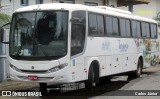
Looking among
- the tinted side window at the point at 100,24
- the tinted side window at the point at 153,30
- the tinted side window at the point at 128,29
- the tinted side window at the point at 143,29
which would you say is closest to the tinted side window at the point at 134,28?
the tinted side window at the point at 128,29

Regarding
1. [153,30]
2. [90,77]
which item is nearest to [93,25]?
[90,77]

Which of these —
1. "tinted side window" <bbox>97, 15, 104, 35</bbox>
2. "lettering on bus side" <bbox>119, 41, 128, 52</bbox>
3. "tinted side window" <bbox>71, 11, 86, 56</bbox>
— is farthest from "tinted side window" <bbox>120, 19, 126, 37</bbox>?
"tinted side window" <bbox>71, 11, 86, 56</bbox>

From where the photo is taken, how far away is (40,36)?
523 inches

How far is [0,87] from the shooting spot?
15578 millimetres

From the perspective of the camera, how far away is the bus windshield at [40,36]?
13.0 metres

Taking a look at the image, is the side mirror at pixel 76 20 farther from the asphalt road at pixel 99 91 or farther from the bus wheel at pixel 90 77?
the asphalt road at pixel 99 91

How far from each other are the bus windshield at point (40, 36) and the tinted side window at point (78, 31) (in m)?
0.37

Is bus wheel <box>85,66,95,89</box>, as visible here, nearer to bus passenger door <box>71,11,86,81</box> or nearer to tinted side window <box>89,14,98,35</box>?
bus passenger door <box>71,11,86,81</box>

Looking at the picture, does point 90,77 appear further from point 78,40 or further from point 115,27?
point 115,27

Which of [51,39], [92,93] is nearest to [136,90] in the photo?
[92,93]

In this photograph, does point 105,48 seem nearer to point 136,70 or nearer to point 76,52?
point 76,52

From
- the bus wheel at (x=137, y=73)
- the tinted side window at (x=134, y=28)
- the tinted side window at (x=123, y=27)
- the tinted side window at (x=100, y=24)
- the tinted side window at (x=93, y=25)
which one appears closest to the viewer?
the tinted side window at (x=93, y=25)

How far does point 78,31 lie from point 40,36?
133 centimetres

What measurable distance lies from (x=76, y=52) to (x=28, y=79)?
179 cm
